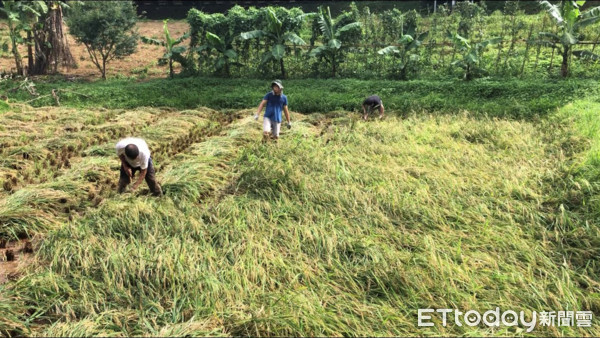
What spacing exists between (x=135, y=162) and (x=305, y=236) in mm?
2306

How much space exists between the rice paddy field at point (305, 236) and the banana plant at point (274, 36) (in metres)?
6.72

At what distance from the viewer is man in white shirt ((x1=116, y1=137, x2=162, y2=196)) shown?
172 inches

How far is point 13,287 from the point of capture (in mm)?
3184

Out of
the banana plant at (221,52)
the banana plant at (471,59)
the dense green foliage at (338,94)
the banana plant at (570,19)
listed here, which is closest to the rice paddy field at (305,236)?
the dense green foliage at (338,94)

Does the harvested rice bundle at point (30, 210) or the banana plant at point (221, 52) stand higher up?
the banana plant at point (221, 52)

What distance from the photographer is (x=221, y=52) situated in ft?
44.0

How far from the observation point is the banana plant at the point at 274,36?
12.4 m

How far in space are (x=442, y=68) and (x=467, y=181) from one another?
851 centimetres

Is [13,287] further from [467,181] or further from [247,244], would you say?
[467,181]

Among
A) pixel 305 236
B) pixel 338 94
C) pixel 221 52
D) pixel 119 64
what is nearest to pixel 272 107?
pixel 305 236

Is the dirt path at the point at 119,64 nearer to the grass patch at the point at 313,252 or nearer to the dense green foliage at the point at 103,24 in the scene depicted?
the dense green foliage at the point at 103,24

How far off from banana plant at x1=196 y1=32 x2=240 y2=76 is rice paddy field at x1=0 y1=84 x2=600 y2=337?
7283mm

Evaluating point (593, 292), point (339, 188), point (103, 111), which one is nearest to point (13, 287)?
point (339, 188)

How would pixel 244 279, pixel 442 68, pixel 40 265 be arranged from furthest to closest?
1. pixel 442 68
2. pixel 40 265
3. pixel 244 279
